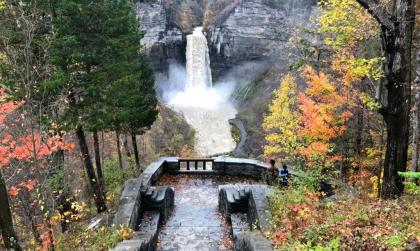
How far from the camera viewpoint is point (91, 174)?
1711 centimetres

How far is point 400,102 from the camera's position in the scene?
844cm

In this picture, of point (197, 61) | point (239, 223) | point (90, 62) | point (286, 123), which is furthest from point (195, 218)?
point (197, 61)

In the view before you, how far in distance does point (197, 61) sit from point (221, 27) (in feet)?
18.6

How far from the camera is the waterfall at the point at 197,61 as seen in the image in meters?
51.9

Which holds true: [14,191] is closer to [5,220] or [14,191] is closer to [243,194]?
[5,220]

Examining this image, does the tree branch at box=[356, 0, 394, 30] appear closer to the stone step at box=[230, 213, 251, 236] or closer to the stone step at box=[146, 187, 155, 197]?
the stone step at box=[230, 213, 251, 236]

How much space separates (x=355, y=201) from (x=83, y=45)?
38.4 ft

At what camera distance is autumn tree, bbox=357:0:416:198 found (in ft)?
26.3

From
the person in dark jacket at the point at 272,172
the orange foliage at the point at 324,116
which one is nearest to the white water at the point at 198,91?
the orange foliage at the point at 324,116

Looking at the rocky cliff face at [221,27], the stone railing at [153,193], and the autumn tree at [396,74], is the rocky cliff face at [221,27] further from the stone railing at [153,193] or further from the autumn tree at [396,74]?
the autumn tree at [396,74]

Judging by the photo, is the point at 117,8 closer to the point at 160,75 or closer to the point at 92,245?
the point at 92,245

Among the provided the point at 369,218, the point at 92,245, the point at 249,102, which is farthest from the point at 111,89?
the point at 249,102

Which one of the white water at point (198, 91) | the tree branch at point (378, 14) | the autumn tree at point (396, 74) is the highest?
the tree branch at point (378, 14)

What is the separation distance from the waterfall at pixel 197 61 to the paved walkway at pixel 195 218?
116ft
